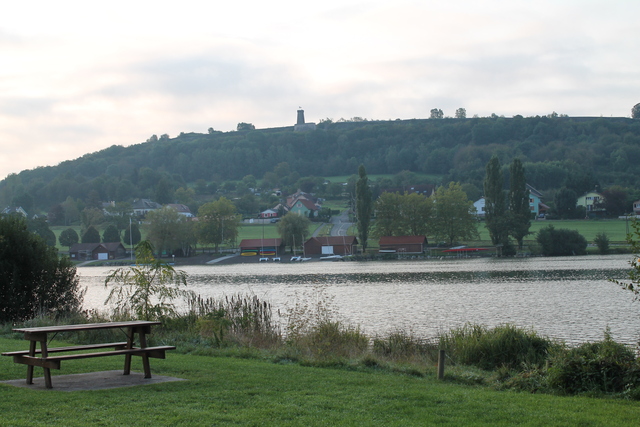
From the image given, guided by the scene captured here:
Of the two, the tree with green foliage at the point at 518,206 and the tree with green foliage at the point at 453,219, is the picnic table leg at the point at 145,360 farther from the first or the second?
the tree with green foliage at the point at 453,219

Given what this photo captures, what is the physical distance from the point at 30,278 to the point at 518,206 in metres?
70.4

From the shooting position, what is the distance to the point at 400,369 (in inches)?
496

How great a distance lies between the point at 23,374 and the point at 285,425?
5.78 m

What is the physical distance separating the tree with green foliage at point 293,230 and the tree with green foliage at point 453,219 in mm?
21108

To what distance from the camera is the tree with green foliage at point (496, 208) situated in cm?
8262

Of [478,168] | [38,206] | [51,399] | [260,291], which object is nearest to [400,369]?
[51,399]

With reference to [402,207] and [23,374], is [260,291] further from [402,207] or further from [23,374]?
[402,207]

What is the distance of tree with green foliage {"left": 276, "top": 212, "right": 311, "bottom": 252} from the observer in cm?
9881

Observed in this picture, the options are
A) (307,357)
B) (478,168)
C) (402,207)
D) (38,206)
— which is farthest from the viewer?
(38,206)

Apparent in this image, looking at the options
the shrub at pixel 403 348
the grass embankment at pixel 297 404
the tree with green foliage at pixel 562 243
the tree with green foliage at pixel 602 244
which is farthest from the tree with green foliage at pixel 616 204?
the grass embankment at pixel 297 404

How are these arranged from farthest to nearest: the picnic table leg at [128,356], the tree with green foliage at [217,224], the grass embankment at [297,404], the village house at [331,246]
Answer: the tree with green foliage at [217,224]
the village house at [331,246]
the picnic table leg at [128,356]
the grass embankment at [297,404]

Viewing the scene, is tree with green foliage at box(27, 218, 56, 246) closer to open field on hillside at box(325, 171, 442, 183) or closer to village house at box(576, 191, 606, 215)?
village house at box(576, 191, 606, 215)

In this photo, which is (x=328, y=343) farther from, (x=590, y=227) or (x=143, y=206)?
(x=143, y=206)

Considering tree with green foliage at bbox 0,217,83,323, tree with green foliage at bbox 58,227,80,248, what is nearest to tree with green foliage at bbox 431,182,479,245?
tree with green foliage at bbox 58,227,80,248
